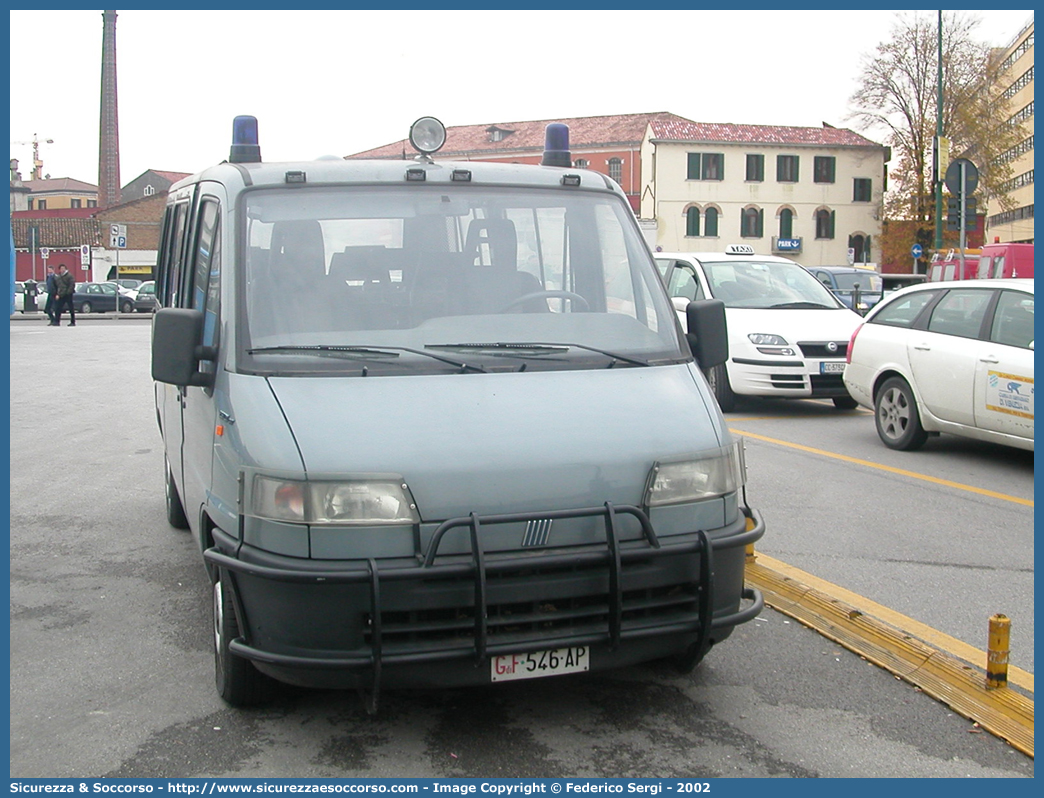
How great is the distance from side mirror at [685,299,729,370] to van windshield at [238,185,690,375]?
198 mm

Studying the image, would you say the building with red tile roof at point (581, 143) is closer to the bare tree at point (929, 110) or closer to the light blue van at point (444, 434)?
the bare tree at point (929, 110)

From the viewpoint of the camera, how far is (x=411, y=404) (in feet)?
13.1

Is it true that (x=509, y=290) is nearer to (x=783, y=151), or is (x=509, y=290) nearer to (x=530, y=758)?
(x=530, y=758)

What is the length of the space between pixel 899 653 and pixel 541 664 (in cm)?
179

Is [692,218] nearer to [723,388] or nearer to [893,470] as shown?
[723,388]

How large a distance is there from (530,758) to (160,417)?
441 cm

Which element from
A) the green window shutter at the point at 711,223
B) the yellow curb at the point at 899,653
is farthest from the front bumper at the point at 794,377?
the green window shutter at the point at 711,223

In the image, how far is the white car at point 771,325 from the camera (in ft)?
40.7

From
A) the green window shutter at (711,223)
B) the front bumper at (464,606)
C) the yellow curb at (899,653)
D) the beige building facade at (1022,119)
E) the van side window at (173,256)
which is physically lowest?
the yellow curb at (899,653)

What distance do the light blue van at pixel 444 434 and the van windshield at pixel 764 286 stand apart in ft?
27.5

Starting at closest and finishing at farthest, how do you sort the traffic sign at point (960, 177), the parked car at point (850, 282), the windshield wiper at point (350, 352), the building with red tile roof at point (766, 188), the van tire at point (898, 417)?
1. the windshield wiper at point (350, 352)
2. the van tire at point (898, 417)
3. the traffic sign at point (960, 177)
4. the parked car at point (850, 282)
5. the building with red tile roof at point (766, 188)

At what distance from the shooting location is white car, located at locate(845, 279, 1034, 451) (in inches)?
348

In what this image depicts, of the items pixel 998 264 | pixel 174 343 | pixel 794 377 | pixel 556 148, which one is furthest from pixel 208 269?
pixel 998 264

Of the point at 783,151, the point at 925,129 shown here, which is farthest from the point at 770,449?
the point at 783,151
